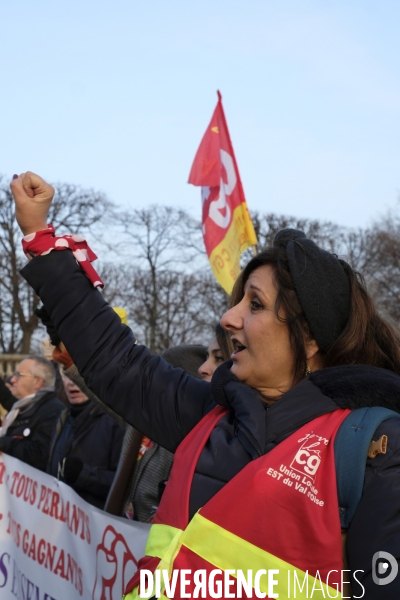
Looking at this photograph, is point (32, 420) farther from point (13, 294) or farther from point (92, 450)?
point (13, 294)

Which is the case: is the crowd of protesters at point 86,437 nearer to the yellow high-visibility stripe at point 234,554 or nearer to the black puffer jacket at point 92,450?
the black puffer jacket at point 92,450

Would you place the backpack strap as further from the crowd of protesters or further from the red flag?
the red flag

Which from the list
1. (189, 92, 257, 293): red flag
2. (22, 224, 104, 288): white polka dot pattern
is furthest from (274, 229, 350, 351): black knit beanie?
(189, 92, 257, 293): red flag

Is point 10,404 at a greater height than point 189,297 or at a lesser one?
lesser

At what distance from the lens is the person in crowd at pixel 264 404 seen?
5.82ft

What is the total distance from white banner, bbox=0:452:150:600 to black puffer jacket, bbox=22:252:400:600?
1.43 m

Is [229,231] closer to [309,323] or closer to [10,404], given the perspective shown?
[10,404]

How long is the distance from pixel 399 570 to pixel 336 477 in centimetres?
25

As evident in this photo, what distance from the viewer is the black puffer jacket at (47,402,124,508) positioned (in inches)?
183

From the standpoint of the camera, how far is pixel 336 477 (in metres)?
1.80

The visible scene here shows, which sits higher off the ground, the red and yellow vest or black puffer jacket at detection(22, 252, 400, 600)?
black puffer jacket at detection(22, 252, 400, 600)

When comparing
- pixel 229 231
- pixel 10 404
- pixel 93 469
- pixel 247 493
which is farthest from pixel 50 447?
pixel 247 493

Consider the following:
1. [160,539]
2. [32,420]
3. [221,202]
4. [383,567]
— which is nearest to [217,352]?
[160,539]

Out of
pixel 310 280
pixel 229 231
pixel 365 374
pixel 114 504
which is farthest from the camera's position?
pixel 229 231
